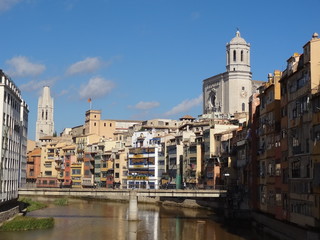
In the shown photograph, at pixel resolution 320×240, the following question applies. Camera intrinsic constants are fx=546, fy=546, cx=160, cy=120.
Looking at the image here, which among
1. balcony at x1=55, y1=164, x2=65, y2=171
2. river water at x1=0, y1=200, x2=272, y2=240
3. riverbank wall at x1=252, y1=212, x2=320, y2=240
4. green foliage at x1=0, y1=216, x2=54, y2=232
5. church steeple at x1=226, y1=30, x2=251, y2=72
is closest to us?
riverbank wall at x1=252, y1=212, x2=320, y2=240

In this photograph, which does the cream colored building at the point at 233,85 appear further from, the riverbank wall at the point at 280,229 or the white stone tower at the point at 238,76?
the riverbank wall at the point at 280,229

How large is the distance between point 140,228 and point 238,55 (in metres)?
117

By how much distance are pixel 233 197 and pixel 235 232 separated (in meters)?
14.9

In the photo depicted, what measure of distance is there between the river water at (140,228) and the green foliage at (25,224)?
4.22 ft

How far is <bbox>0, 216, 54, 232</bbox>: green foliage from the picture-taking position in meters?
58.9

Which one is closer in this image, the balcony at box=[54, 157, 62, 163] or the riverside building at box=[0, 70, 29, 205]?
the riverside building at box=[0, 70, 29, 205]

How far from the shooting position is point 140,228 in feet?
212

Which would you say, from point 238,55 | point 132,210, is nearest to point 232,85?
point 238,55

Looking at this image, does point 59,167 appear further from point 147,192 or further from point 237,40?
point 147,192

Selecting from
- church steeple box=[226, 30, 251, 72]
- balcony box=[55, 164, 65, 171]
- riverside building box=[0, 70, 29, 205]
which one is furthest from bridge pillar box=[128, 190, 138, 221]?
church steeple box=[226, 30, 251, 72]

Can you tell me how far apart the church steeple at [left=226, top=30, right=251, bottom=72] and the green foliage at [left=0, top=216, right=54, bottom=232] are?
373ft

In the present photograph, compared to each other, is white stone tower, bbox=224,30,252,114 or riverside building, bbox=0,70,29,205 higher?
white stone tower, bbox=224,30,252,114

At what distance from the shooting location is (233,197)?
75.2 m

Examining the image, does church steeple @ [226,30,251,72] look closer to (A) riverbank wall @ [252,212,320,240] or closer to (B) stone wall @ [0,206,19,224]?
(A) riverbank wall @ [252,212,320,240]
